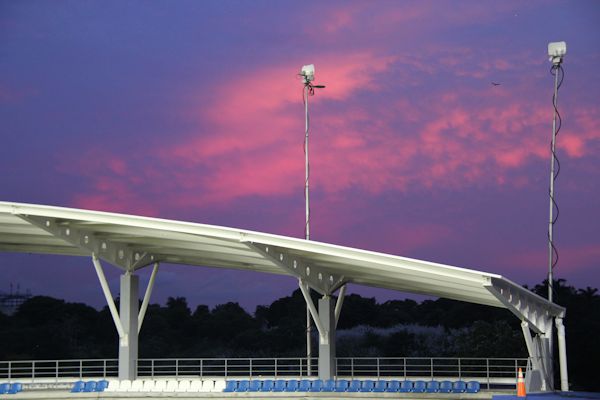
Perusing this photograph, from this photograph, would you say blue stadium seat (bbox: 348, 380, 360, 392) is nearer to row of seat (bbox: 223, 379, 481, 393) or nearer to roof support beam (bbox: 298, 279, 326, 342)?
row of seat (bbox: 223, 379, 481, 393)

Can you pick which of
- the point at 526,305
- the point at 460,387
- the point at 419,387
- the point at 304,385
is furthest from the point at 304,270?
the point at 526,305

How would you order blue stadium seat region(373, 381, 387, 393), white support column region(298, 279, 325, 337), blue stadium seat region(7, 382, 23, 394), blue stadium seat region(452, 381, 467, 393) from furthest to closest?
blue stadium seat region(7, 382, 23, 394)
white support column region(298, 279, 325, 337)
blue stadium seat region(373, 381, 387, 393)
blue stadium seat region(452, 381, 467, 393)

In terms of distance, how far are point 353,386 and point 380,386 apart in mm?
884

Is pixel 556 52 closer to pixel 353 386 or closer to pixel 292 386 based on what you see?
pixel 353 386

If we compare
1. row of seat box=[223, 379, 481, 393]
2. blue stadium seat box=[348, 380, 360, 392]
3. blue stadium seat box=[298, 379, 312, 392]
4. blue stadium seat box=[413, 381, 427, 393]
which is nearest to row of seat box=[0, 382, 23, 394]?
row of seat box=[223, 379, 481, 393]

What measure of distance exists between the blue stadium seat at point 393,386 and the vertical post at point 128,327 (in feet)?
28.2

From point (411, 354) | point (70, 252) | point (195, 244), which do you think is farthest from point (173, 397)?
point (411, 354)

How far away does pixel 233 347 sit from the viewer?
7600 centimetres

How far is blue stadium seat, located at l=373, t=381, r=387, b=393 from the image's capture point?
2952cm

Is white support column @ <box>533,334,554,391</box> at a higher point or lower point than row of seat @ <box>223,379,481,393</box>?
higher

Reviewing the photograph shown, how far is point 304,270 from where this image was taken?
100 ft

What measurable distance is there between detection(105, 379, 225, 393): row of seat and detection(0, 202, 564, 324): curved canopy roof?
3983 mm

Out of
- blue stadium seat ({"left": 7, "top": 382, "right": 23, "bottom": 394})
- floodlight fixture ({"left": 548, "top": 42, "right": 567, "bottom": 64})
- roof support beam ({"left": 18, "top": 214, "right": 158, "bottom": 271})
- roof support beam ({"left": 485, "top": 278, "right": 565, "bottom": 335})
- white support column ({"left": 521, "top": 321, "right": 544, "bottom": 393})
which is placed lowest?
blue stadium seat ({"left": 7, "top": 382, "right": 23, "bottom": 394})

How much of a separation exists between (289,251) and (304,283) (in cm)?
224
